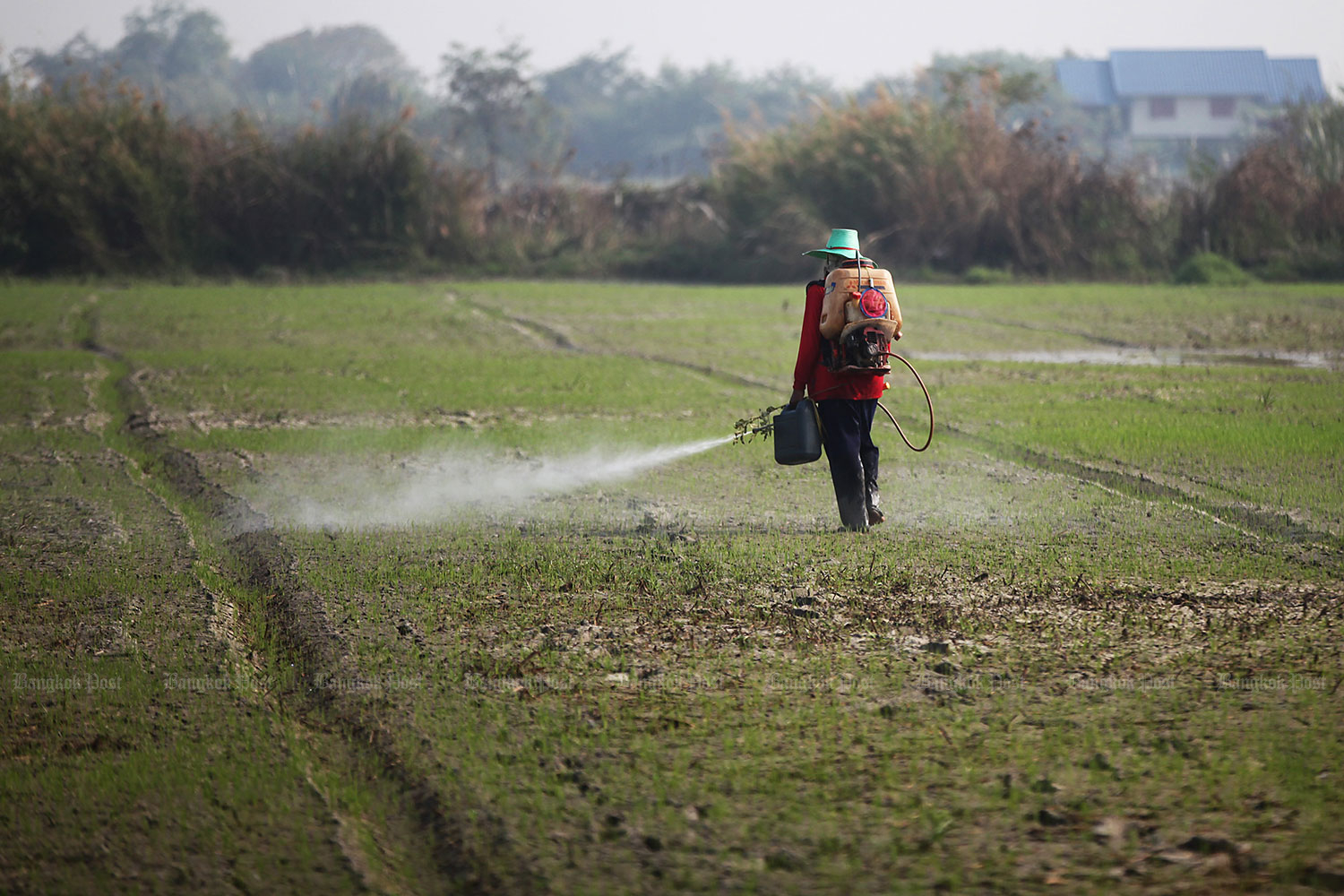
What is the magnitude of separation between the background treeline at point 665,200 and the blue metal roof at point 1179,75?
45.9 meters

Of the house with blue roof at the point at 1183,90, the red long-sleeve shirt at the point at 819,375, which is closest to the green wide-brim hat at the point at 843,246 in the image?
the red long-sleeve shirt at the point at 819,375

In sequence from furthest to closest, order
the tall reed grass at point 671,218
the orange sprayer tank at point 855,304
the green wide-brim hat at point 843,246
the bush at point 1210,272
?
the tall reed grass at point 671,218 → the bush at point 1210,272 → the green wide-brim hat at point 843,246 → the orange sprayer tank at point 855,304

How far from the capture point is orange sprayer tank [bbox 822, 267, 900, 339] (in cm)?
663

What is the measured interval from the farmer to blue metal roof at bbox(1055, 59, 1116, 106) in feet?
242

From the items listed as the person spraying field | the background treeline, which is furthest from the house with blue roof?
the person spraying field

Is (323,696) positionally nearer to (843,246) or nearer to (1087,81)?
(843,246)

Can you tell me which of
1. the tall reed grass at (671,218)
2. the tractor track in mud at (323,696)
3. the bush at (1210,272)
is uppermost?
the tall reed grass at (671,218)

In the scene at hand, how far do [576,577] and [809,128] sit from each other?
2759 centimetres

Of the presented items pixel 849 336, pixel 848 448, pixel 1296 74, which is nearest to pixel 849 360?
pixel 849 336

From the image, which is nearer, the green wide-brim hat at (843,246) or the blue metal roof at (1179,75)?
the green wide-brim hat at (843,246)

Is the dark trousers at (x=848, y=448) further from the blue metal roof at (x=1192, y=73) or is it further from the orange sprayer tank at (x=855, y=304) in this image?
the blue metal roof at (x=1192, y=73)

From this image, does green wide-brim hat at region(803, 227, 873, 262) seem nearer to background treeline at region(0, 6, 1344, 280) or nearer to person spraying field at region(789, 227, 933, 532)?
person spraying field at region(789, 227, 933, 532)

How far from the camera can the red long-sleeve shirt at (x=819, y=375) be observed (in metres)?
6.93

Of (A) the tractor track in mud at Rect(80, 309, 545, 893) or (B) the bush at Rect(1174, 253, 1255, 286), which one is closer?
(A) the tractor track in mud at Rect(80, 309, 545, 893)
